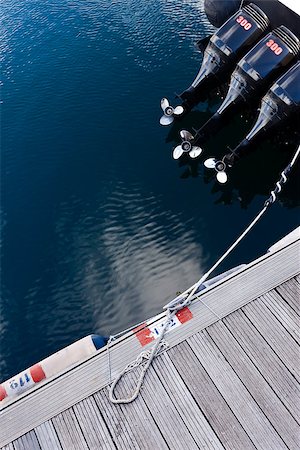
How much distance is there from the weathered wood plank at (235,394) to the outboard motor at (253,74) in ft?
42.9

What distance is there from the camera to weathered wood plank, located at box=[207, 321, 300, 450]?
11.9 meters

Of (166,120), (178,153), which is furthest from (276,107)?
(166,120)

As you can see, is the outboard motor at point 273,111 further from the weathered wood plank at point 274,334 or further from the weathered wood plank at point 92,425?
the weathered wood plank at point 92,425

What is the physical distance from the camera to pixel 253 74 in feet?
79.7

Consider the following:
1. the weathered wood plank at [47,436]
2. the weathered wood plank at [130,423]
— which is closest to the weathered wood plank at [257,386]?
the weathered wood plank at [130,423]

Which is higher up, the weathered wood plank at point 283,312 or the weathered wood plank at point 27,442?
the weathered wood plank at point 27,442

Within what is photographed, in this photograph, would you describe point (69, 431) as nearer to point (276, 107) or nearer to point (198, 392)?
point (198, 392)

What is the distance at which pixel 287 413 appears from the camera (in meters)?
12.2

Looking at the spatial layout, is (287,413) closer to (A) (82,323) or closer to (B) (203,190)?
(A) (82,323)

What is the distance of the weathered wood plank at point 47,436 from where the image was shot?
1245 centimetres

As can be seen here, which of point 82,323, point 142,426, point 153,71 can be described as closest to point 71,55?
point 153,71

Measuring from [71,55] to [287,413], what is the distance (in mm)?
29254

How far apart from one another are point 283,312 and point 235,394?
131 inches

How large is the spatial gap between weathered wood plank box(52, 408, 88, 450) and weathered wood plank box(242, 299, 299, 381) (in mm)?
6580
